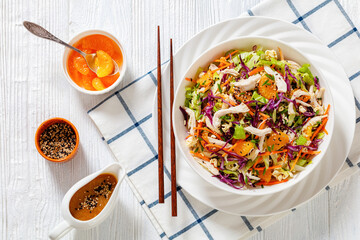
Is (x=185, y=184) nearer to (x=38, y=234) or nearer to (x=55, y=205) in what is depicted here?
(x=55, y=205)

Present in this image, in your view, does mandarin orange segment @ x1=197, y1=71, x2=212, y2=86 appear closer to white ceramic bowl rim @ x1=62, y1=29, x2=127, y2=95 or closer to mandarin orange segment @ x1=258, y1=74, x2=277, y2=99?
mandarin orange segment @ x1=258, y1=74, x2=277, y2=99

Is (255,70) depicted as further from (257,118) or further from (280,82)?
(257,118)

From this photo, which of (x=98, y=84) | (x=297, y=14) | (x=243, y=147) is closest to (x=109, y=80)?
(x=98, y=84)

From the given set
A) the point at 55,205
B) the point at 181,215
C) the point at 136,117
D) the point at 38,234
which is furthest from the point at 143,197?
the point at 38,234

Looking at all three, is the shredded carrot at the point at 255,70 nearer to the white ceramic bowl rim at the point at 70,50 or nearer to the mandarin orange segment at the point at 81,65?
the white ceramic bowl rim at the point at 70,50

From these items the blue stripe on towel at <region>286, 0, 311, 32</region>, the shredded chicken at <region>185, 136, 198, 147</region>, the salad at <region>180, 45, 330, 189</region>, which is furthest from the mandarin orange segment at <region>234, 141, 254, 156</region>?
the blue stripe on towel at <region>286, 0, 311, 32</region>

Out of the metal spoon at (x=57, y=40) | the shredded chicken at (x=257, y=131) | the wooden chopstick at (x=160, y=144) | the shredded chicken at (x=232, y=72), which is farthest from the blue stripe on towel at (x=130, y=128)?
the shredded chicken at (x=257, y=131)
